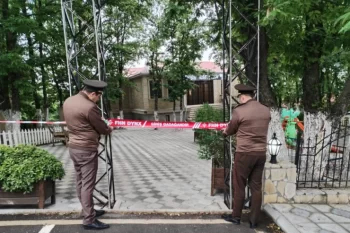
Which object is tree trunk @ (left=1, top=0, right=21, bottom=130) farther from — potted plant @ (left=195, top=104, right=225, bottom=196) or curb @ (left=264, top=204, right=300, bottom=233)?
curb @ (left=264, top=204, right=300, bottom=233)

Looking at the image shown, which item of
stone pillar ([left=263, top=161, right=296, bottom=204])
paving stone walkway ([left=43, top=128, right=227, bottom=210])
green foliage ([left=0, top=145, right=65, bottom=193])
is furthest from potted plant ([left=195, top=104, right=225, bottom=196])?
green foliage ([left=0, top=145, right=65, bottom=193])

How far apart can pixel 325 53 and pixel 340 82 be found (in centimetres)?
858

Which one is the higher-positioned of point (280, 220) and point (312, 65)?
point (312, 65)

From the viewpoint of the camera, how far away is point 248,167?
3.31m

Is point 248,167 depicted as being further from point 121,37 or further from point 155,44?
point 121,37

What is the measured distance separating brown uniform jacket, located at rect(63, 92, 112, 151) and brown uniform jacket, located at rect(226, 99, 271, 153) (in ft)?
5.93

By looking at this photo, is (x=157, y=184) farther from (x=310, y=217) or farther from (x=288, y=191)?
(x=310, y=217)

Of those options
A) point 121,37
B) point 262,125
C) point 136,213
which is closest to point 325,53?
point 262,125

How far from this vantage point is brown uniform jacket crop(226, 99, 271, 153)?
10.5ft

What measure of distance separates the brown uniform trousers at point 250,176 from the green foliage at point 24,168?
9.38ft

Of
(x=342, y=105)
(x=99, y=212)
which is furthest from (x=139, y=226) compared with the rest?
(x=342, y=105)

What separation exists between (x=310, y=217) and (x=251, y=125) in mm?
1639

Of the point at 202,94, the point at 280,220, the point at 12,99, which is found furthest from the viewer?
the point at 202,94

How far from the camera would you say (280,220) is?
3.47 m
